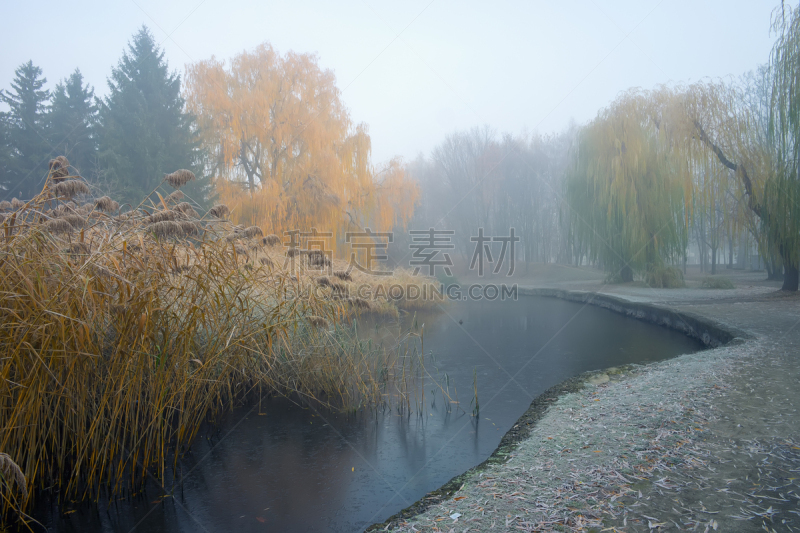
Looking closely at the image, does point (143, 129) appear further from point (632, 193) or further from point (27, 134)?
point (632, 193)

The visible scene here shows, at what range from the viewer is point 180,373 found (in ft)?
11.1

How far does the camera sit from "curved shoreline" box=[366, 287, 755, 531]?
262 centimetres

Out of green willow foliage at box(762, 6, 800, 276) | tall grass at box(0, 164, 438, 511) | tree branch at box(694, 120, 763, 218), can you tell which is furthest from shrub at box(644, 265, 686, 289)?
tall grass at box(0, 164, 438, 511)

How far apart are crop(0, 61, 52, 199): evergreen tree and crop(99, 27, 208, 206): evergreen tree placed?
265 cm

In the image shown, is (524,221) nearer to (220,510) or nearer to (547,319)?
(547,319)

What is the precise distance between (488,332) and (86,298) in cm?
779

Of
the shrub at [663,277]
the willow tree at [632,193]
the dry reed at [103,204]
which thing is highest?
the willow tree at [632,193]

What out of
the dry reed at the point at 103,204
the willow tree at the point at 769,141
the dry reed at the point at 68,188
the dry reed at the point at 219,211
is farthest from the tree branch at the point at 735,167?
the dry reed at the point at 68,188

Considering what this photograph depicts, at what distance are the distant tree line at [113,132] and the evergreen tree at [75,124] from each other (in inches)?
1.3

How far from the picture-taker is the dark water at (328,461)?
2.89m

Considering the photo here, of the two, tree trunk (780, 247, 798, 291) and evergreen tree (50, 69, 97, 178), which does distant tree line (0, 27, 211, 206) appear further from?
tree trunk (780, 247, 798, 291)

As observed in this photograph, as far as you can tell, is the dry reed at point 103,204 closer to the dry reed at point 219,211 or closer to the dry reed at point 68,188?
the dry reed at point 68,188

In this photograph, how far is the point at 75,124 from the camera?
1928 centimetres

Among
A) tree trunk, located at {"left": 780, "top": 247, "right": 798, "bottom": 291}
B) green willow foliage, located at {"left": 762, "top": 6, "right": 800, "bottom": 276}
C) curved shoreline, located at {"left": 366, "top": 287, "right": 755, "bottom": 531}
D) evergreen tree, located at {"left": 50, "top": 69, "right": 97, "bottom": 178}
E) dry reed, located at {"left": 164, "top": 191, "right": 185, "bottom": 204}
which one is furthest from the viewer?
evergreen tree, located at {"left": 50, "top": 69, "right": 97, "bottom": 178}
